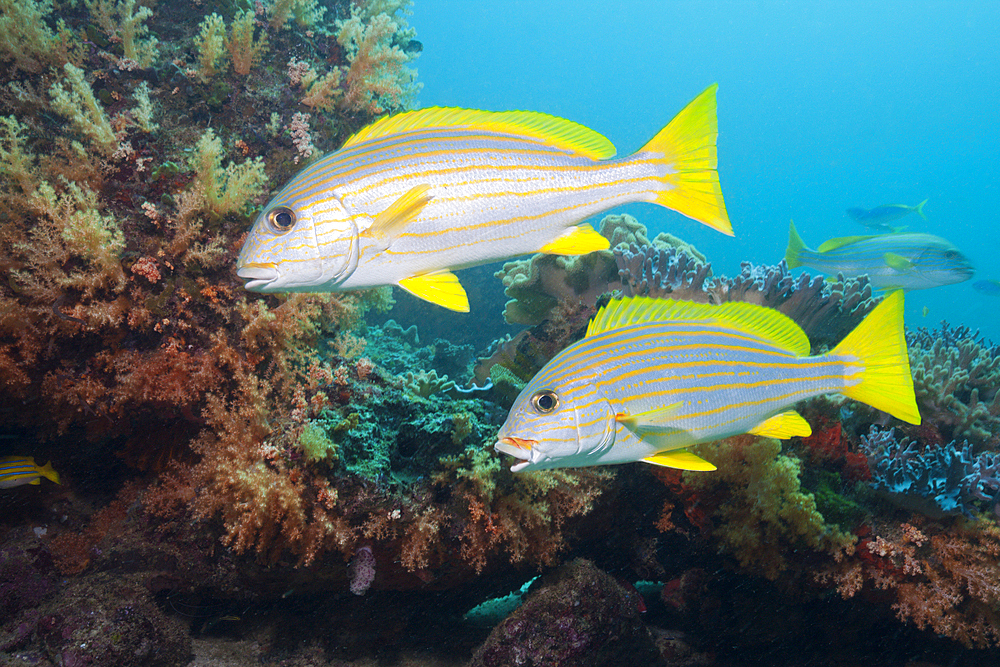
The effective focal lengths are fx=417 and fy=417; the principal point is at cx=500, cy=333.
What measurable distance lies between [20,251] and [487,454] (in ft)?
10.9

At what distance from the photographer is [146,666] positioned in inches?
105

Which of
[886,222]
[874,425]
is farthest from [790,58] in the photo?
[874,425]

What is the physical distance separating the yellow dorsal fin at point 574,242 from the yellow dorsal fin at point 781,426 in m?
1.27

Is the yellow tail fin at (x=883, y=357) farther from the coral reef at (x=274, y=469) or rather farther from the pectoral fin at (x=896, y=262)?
the pectoral fin at (x=896, y=262)

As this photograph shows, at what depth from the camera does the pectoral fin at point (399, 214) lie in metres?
1.60

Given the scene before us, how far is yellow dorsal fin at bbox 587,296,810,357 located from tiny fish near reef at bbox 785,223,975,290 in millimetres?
4651

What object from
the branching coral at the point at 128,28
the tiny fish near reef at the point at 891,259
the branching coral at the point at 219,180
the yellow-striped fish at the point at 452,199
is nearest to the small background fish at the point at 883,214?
the tiny fish near reef at the point at 891,259

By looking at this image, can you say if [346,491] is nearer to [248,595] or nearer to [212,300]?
[248,595]

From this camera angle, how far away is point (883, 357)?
2.02 metres

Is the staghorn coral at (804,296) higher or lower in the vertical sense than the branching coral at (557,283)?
higher

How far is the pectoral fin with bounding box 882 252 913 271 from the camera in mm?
5887

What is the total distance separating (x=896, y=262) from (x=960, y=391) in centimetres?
243

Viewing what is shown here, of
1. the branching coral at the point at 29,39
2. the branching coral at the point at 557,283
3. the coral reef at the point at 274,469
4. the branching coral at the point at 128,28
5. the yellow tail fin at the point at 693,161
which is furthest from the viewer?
the branching coral at the point at 557,283

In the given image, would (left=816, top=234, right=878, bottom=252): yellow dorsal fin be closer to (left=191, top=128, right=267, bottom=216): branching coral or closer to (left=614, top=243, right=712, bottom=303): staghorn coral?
(left=614, top=243, right=712, bottom=303): staghorn coral
